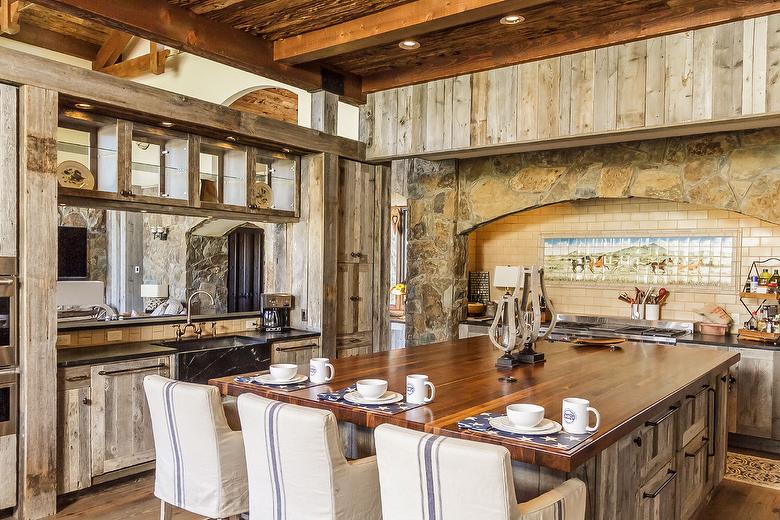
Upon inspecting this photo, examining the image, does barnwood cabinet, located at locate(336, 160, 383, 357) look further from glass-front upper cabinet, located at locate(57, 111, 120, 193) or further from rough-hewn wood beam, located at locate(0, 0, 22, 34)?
rough-hewn wood beam, located at locate(0, 0, 22, 34)

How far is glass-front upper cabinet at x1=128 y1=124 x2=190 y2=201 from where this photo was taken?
430cm

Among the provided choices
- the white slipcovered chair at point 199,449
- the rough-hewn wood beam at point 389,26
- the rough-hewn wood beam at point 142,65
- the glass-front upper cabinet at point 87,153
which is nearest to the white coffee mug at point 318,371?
the white slipcovered chair at point 199,449

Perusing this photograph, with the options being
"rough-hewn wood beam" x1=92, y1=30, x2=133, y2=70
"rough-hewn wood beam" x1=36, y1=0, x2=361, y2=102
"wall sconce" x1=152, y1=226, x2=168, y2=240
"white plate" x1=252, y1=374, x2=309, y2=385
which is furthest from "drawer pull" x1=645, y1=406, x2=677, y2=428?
"rough-hewn wood beam" x1=92, y1=30, x2=133, y2=70

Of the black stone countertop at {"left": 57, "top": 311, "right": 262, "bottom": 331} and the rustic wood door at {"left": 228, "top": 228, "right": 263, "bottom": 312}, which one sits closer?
the black stone countertop at {"left": 57, "top": 311, "right": 262, "bottom": 331}

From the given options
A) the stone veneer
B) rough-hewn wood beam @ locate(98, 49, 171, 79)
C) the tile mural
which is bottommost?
the tile mural

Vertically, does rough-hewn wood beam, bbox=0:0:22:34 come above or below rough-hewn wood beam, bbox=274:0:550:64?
above

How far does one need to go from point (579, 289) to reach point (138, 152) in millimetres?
4491

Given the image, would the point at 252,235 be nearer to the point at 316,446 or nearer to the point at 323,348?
the point at 323,348

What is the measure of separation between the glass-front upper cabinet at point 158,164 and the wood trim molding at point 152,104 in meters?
0.12

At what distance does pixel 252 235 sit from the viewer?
31.3 ft

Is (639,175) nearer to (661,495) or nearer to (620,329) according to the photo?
(620,329)

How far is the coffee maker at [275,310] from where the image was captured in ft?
17.9

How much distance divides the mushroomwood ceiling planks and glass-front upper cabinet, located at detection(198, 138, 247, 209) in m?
1.70

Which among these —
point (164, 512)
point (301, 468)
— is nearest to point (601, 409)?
point (301, 468)
